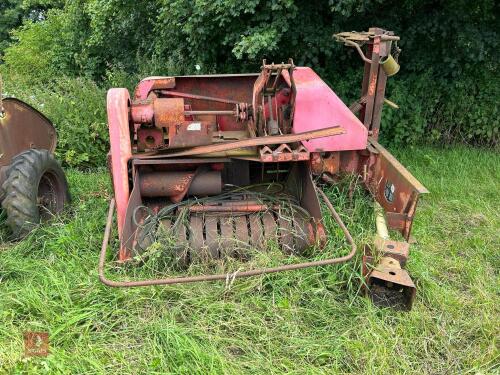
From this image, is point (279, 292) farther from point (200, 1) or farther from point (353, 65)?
point (353, 65)

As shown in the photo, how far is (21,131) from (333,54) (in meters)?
3.69

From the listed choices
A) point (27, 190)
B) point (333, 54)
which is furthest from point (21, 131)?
point (333, 54)

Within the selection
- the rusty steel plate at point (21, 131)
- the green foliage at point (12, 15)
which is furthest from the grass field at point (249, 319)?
the green foliage at point (12, 15)

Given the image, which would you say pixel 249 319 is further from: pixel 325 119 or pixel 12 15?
pixel 12 15

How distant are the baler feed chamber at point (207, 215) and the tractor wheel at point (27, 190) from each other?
2.64 feet

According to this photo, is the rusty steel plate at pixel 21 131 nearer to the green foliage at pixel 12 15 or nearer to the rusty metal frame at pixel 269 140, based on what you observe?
the rusty metal frame at pixel 269 140

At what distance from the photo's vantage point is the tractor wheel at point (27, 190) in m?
3.17

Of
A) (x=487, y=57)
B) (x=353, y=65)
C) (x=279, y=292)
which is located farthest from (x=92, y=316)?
(x=487, y=57)

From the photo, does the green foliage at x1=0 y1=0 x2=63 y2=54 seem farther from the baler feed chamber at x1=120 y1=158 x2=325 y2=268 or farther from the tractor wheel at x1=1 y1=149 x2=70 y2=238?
the baler feed chamber at x1=120 y1=158 x2=325 y2=268

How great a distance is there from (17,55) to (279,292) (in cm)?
969

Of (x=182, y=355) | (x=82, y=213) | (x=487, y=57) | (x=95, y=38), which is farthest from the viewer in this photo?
(x=95, y=38)

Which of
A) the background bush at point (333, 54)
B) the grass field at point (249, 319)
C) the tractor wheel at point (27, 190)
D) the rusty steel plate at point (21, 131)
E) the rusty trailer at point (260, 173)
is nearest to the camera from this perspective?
the grass field at point (249, 319)

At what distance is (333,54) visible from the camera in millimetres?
5711

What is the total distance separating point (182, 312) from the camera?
2.50m
